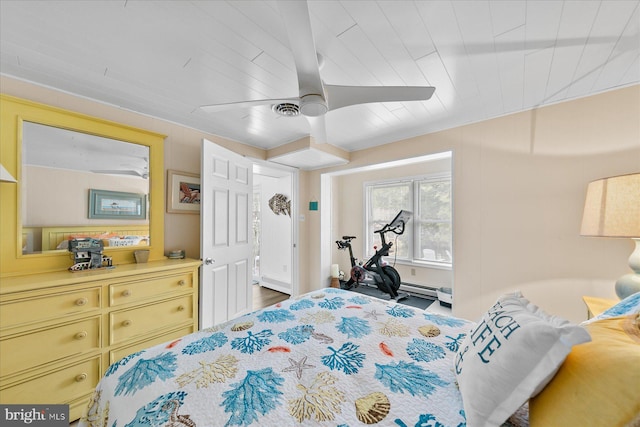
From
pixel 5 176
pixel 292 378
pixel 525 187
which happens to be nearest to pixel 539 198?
pixel 525 187

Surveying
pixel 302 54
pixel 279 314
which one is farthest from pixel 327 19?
pixel 279 314

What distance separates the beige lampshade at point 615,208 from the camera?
1.30 meters

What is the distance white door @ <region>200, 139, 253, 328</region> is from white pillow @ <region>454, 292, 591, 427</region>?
221cm

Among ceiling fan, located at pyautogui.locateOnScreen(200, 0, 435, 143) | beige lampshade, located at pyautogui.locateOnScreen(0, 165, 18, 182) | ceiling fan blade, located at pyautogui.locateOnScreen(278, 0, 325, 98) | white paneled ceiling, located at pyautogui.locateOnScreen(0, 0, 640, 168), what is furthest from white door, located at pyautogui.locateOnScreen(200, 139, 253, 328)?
ceiling fan blade, located at pyautogui.locateOnScreen(278, 0, 325, 98)

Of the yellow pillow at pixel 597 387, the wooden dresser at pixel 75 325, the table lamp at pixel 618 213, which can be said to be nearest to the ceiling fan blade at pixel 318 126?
the yellow pillow at pixel 597 387

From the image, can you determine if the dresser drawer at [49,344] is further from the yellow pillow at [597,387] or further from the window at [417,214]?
the window at [417,214]

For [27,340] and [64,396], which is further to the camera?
[64,396]

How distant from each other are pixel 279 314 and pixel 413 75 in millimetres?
1843

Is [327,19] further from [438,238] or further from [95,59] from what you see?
[438,238]

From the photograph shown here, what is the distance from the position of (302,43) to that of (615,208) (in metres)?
1.95

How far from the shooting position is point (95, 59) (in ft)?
4.92

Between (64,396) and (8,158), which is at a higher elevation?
(8,158)

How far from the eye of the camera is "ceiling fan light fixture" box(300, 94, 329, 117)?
128 cm

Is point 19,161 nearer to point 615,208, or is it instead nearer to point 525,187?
point 615,208
